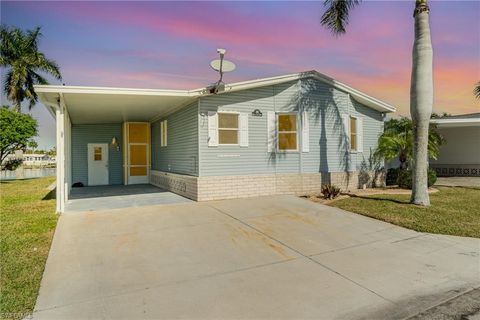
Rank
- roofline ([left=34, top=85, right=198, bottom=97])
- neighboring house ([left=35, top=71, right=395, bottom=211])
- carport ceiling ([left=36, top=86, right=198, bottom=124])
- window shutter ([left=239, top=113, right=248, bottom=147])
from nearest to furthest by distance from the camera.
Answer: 1. roofline ([left=34, top=85, right=198, bottom=97])
2. carport ceiling ([left=36, top=86, right=198, bottom=124])
3. neighboring house ([left=35, top=71, right=395, bottom=211])
4. window shutter ([left=239, top=113, right=248, bottom=147])

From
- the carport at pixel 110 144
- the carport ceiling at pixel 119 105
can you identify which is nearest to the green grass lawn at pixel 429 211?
the carport ceiling at pixel 119 105

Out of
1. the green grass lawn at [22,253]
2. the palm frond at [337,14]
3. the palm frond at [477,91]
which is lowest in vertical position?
the green grass lawn at [22,253]

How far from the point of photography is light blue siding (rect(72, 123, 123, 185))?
1579cm

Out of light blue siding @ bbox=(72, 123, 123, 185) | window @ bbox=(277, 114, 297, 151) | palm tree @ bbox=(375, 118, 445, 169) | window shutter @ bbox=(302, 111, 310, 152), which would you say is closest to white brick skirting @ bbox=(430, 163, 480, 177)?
palm tree @ bbox=(375, 118, 445, 169)

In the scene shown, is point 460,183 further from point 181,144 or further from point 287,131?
point 181,144

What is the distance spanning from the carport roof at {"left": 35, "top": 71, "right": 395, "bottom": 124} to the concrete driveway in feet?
11.1

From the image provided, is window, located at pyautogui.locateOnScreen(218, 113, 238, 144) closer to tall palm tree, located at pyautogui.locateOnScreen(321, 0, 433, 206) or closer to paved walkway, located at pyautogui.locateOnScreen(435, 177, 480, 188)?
tall palm tree, located at pyautogui.locateOnScreen(321, 0, 433, 206)

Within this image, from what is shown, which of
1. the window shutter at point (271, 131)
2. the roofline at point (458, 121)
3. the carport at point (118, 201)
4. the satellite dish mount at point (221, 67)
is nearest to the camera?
the carport at point (118, 201)

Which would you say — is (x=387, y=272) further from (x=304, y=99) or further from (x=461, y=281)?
(x=304, y=99)

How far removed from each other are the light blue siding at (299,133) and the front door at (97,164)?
28.1 ft

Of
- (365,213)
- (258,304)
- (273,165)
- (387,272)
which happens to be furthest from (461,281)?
(273,165)

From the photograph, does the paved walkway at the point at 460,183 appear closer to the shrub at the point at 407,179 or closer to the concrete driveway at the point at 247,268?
the shrub at the point at 407,179

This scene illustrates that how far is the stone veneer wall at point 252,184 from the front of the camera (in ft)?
32.2

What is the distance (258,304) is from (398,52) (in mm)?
12502
